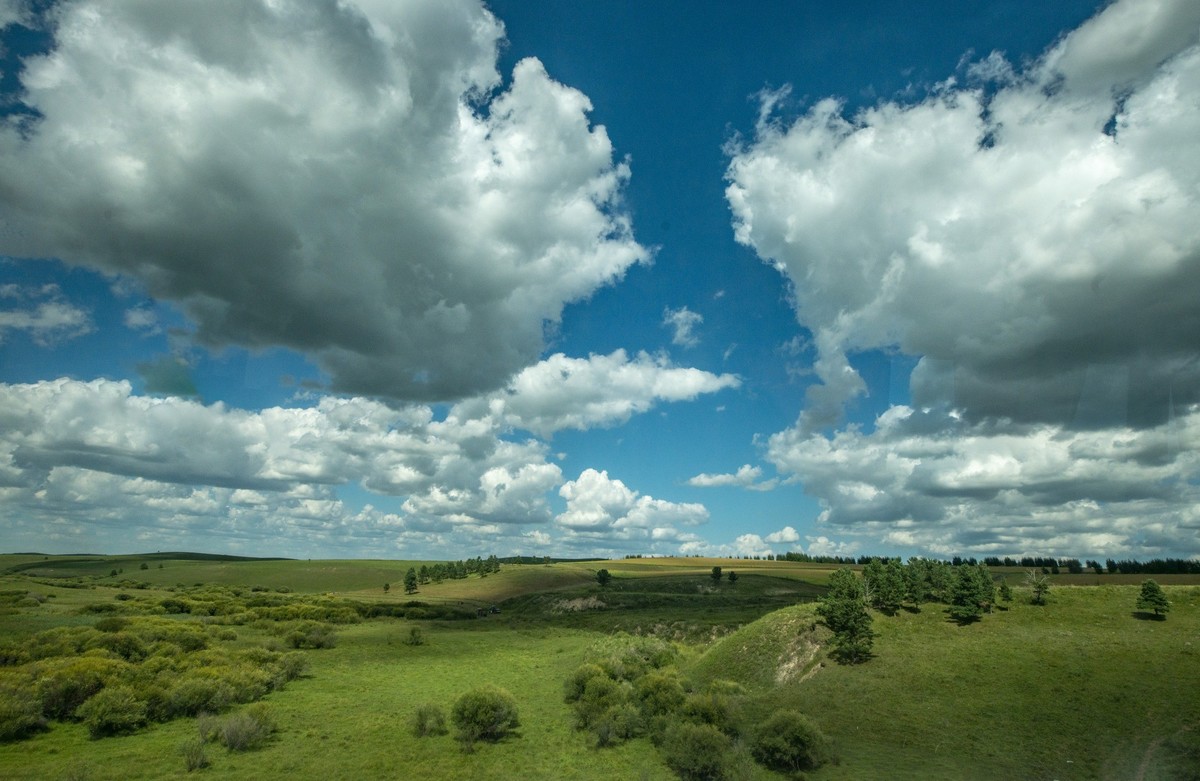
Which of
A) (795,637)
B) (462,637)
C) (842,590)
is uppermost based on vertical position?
(842,590)

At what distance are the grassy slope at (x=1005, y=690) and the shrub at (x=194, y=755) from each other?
34.1m

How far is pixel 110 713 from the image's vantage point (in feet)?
120

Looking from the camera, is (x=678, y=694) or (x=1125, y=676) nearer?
(x=1125, y=676)

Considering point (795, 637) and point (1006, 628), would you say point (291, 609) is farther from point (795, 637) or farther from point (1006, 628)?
point (1006, 628)

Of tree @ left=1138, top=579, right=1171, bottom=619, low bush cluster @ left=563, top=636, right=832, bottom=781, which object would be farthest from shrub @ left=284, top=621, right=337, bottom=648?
tree @ left=1138, top=579, right=1171, bottom=619

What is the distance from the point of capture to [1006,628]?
2172 inches

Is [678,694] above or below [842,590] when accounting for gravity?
below

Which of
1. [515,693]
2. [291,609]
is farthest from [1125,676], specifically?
[291,609]

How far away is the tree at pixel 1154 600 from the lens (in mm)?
55125

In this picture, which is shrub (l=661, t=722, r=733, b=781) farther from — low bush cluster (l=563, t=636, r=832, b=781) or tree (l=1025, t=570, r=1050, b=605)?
tree (l=1025, t=570, r=1050, b=605)

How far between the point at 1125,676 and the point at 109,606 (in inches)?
4858

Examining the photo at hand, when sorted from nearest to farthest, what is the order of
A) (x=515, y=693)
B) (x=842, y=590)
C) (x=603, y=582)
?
(x=515, y=693) → (x=842, y=590) → (x=603, y=582)

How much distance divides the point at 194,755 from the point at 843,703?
42.3 m

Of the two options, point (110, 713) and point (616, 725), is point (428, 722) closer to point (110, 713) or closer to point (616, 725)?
point (616, 725)
